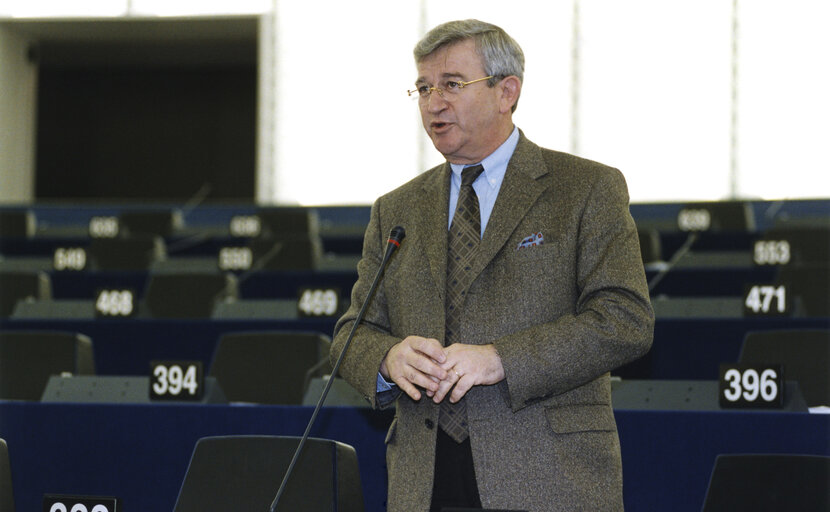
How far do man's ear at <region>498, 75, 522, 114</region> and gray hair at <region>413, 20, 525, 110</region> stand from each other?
1cm

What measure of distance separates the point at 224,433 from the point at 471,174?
4.14 feet

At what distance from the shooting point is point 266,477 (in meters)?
2.40

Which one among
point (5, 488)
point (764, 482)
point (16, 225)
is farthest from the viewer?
point (16, 225)

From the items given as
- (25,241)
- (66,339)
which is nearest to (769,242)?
(66,339)

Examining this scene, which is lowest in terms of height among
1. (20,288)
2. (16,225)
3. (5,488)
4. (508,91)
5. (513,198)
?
(5,488)

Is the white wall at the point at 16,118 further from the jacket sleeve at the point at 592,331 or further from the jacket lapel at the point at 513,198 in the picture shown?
the jacket sleeve at the point at 592,331

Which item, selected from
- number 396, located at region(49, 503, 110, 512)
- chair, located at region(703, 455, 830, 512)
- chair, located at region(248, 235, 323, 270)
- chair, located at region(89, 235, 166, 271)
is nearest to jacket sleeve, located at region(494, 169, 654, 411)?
chair, located at region(703, 455, 830, 512)

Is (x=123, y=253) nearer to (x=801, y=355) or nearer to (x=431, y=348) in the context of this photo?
(x=801, y=355)

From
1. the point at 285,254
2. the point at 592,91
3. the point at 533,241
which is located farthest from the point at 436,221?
the point at 592,91

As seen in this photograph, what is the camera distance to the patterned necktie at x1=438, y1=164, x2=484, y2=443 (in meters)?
2.02

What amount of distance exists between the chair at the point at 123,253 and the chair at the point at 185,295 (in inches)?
61.3

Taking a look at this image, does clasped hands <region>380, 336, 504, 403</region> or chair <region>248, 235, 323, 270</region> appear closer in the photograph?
clasped hands <region>380, 336, 504, 403</region>

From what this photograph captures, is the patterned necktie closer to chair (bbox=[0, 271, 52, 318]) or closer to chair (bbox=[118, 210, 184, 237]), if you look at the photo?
chair (bbox=[0, 271, 52, 318])

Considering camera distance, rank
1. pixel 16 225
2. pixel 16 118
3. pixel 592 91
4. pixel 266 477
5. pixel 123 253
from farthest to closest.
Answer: pixel 16 118
pixel 592 91
pixel 16 225
pixel 123 253
pixel 266 477
